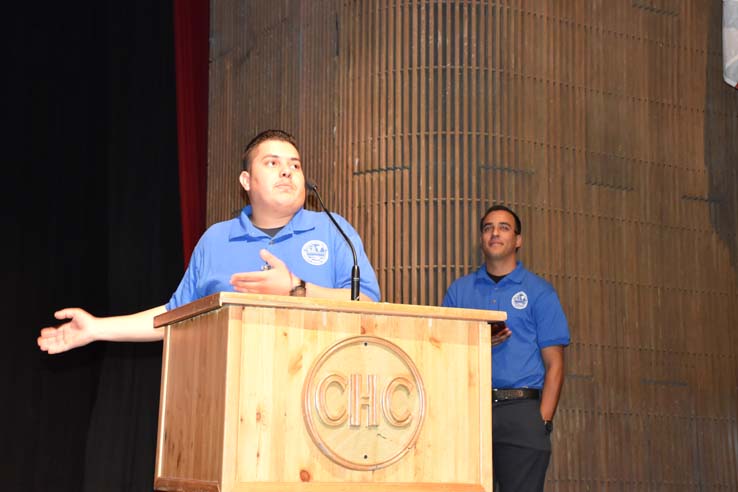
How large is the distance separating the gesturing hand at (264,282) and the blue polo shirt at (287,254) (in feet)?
1.06

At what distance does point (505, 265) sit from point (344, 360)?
2.30 meters

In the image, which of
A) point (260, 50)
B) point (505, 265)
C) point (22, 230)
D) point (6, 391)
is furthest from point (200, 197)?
point (505, 265)

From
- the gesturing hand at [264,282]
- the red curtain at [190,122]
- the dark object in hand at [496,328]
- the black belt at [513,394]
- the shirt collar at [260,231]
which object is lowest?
the black belt at [513,394]

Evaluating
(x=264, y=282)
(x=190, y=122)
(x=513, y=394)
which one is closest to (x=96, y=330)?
(x=264, y=282)

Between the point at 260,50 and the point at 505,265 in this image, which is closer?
the point at 505,265

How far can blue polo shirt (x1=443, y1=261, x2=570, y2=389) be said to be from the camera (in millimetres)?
4133

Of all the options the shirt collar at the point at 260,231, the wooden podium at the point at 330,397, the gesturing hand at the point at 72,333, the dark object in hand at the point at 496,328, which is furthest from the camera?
the dark object in hand at the point at 496,328

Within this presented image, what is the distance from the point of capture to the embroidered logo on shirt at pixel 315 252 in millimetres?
2832

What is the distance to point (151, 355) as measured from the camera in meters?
5.66

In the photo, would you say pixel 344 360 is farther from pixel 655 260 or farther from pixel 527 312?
pixel 655 260

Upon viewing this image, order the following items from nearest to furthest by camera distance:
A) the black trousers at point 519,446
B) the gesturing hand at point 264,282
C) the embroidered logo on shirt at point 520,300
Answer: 1. the gesturing hand at point 264,282
2. the black trousers at point 519,446
3. the embroidered logo on shirt at point 520,300

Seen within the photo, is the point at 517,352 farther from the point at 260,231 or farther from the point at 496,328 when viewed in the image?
the point at 260,231

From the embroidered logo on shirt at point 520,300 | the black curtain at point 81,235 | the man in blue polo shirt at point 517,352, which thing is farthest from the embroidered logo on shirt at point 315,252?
the black curtain at point 81,235

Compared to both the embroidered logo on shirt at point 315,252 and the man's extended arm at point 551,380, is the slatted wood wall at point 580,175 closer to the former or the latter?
the man's extended arm at point 551,380
